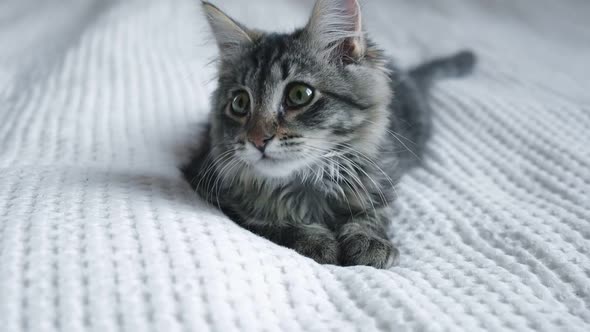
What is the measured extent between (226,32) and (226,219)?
0.51 metres

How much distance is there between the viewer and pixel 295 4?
279cm

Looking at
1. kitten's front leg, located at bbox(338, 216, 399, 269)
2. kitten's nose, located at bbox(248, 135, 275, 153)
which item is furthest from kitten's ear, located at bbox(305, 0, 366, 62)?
kitten's front leg, located at bbox(338, 216, 399, 269)

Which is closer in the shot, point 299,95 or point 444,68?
point 299,95

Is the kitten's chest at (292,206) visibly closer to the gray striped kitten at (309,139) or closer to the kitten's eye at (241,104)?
the gray striped kitten at (309,139)

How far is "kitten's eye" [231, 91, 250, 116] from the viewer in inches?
49.8

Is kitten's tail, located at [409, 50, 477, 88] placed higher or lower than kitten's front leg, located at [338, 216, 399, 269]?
higher

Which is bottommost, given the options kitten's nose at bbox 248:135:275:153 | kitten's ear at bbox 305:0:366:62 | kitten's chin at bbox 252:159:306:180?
kitten's chin at bbox 252:159:306:180

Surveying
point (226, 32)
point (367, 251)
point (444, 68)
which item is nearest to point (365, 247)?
point (367, 251)

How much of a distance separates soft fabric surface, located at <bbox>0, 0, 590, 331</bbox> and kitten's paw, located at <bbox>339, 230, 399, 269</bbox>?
37 millimetres

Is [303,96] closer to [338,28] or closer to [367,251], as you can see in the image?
[338,28]

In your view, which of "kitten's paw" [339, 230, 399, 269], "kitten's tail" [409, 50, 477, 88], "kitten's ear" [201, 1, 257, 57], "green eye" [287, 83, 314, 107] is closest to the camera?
"kitten's paw" [339, 230, 399, 269]

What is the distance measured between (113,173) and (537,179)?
1.09m

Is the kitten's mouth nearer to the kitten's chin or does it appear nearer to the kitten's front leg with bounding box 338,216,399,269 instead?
the kitten's chin

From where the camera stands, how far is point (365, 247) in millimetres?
1112
